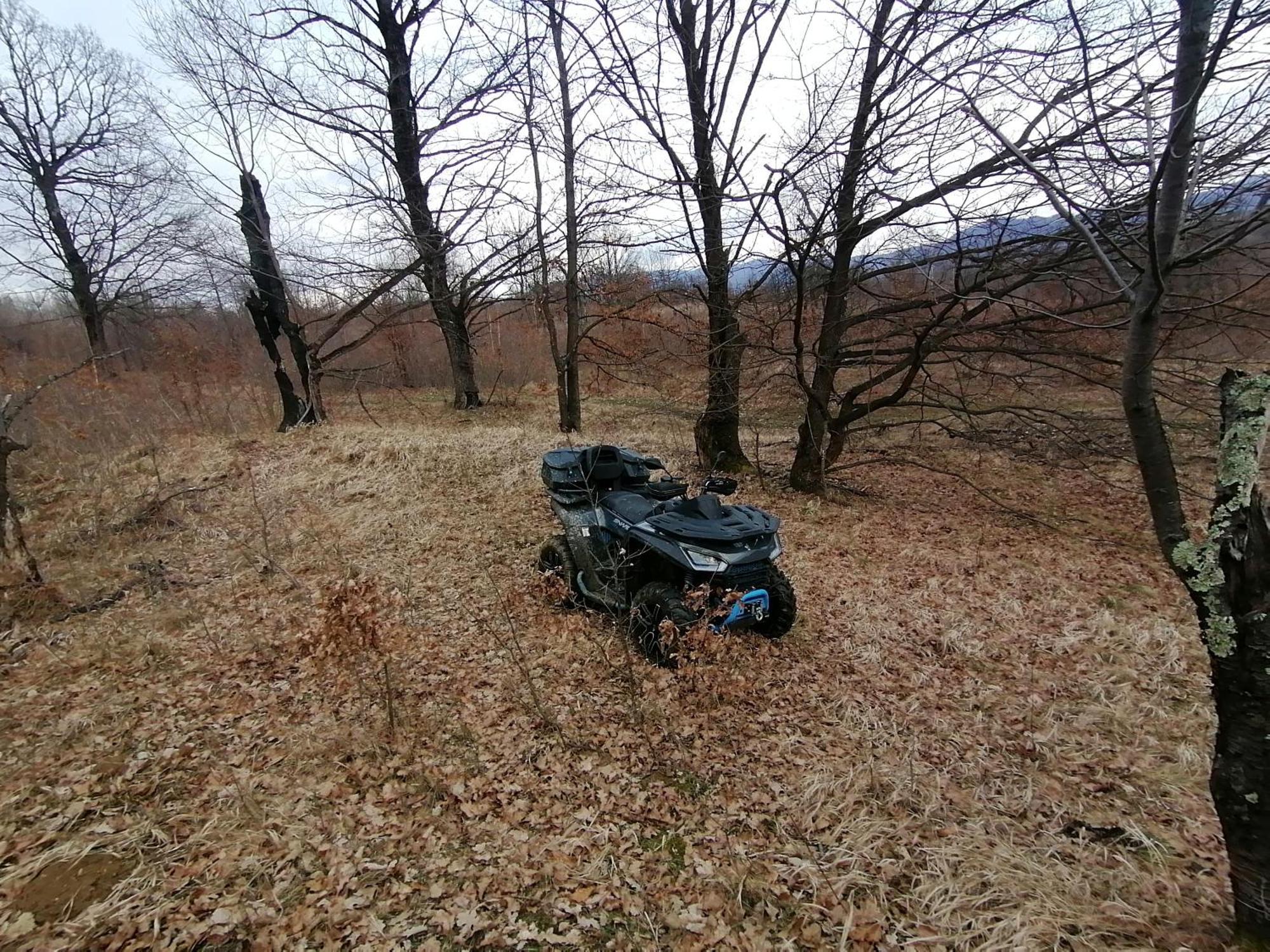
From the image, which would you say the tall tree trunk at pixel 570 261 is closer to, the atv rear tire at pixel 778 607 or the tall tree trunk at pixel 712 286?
the tall tree trunk at pixel 712 286

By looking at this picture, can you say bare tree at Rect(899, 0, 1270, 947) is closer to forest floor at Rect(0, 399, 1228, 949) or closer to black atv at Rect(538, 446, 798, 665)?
forest floor at Rect(0, 399, 1228, 949)

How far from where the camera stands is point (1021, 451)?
263 inches

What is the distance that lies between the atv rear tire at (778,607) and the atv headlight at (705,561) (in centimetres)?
63

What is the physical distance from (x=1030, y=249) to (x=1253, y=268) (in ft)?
5.55

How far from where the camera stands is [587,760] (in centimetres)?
295

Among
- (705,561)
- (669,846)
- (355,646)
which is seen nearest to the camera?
(669,846)

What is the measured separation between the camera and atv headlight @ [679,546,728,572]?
123 inches

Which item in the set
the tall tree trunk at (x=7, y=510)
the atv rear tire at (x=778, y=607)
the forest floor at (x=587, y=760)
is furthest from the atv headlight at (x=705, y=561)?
the tall tree trunk at (x=7, y=510)

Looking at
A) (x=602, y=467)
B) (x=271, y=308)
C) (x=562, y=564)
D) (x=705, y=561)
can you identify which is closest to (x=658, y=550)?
(x=705, y=561)

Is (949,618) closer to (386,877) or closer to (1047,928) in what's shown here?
(1047,928)

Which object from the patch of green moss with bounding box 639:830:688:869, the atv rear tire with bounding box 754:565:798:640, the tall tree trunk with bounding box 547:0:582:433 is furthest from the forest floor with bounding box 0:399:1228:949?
the tall tree trunk with bounding box 547:0:582:433

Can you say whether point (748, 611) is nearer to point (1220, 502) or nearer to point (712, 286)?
point (1220, 502)

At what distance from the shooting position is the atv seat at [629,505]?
380 cm

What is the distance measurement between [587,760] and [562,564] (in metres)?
1.95
